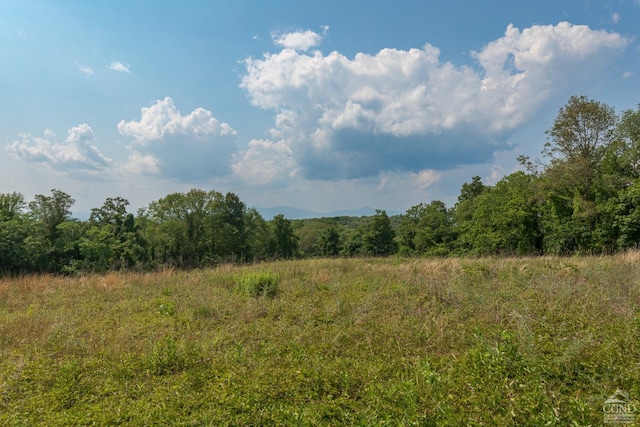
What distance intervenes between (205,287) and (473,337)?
654 centimetres

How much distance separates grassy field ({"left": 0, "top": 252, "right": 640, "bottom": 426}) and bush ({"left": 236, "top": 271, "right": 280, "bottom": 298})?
288 millimetres

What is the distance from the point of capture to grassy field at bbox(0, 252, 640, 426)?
274cm

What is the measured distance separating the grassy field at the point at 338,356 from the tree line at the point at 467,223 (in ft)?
25.0

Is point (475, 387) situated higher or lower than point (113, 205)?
lower

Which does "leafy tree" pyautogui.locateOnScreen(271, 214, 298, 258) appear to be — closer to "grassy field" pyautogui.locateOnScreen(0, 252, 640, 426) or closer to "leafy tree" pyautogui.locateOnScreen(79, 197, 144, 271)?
"leafy tree" pyautogui.locateOnScreen(79, 197, 144, 271)

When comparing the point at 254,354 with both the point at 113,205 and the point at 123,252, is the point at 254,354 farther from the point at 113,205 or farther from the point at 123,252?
the point at 113,205

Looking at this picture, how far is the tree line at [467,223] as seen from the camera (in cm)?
2070

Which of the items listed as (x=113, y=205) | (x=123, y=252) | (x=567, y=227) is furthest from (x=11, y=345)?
(x=113, y=205)

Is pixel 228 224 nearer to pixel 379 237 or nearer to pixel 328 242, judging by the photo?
pixel 328 242

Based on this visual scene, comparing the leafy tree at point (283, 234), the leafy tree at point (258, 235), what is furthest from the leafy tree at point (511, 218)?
the leafy tree at point (283, 234)

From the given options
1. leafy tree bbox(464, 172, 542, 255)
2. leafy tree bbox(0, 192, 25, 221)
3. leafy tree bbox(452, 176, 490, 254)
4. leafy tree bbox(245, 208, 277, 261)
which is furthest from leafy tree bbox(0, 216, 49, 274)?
leafy tree bbox(452, 176, 490, 254)

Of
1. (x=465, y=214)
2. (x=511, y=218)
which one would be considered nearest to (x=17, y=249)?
(x=511, y=218)

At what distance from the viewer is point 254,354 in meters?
3.90

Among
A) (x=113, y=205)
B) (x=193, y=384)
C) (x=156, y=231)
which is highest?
(x=113, y=205)
